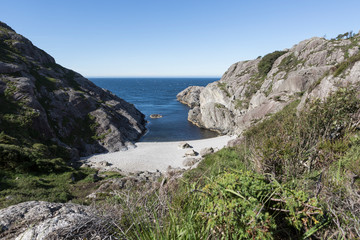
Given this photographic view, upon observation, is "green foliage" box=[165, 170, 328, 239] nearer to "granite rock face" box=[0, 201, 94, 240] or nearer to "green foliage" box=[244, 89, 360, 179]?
"green foliage" box=[244, 89, 360, 179]

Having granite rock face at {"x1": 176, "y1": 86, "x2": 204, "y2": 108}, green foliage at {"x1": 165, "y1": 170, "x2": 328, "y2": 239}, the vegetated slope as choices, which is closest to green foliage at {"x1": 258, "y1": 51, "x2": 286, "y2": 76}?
granite rock face at {"x1": 176, "y1": 86, "x2": 204, "y2": 108}

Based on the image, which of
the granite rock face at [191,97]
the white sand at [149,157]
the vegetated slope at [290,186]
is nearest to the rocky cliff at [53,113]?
the white sand at [149,157]

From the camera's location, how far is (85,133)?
40.9 m

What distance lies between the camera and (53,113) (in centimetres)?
4031

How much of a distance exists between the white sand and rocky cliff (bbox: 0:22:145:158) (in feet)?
11.5

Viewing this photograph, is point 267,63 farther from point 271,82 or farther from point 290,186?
point 290,186

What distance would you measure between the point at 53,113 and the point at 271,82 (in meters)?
50.3

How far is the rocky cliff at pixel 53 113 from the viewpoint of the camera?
33.0 meters

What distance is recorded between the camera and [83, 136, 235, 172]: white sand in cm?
3002

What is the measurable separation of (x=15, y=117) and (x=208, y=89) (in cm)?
5301

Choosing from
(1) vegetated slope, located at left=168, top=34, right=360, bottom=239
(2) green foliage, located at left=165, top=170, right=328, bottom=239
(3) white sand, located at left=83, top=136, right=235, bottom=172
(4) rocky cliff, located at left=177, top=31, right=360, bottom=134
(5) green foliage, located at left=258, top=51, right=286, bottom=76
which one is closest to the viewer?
(2) green foliage, located at left=165, top=170, right=328, bottom=239

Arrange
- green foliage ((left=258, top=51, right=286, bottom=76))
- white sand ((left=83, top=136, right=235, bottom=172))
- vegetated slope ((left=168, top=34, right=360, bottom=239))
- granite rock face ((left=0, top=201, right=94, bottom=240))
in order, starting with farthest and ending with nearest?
green foliage ((left=258, top=51, right=286, bottom=76)) → white sand ((left=83, top=136, right=235, bottom=172)) → granite rock face ((left=0, top=201, right=94, bottom=240)) → vegetated slope ((left=168, top=34, right=360, bottom=239))

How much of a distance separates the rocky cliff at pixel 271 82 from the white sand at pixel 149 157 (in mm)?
12012

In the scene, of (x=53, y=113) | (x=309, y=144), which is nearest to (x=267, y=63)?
(x=309, y=144)
